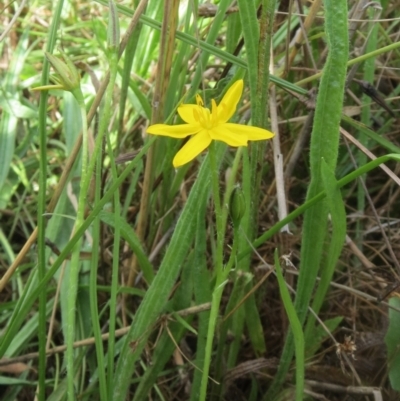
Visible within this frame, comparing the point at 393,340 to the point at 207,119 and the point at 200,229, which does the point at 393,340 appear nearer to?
the point at 200,229

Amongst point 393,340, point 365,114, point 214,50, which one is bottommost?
point 393,340

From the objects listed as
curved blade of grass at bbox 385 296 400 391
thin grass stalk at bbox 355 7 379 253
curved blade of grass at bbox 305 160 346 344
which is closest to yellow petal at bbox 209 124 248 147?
curved blade of grass at bbox 305 160 346 344

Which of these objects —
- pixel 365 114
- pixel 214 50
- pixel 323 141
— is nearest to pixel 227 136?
pixel 323 141

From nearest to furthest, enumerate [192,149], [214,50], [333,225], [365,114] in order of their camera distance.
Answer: [192,149]
[333,225]
[214,50]
[365,114]

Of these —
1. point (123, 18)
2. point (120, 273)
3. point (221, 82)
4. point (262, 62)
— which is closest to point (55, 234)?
point (120, 273)

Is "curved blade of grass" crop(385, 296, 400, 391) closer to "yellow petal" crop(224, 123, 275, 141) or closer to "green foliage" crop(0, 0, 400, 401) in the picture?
"green foliage" crop(0, 0, 400, 401)

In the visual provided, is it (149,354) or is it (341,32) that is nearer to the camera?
(341,32)

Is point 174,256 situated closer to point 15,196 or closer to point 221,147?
point 221,147

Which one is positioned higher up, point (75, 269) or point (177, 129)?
point (177, 129)
